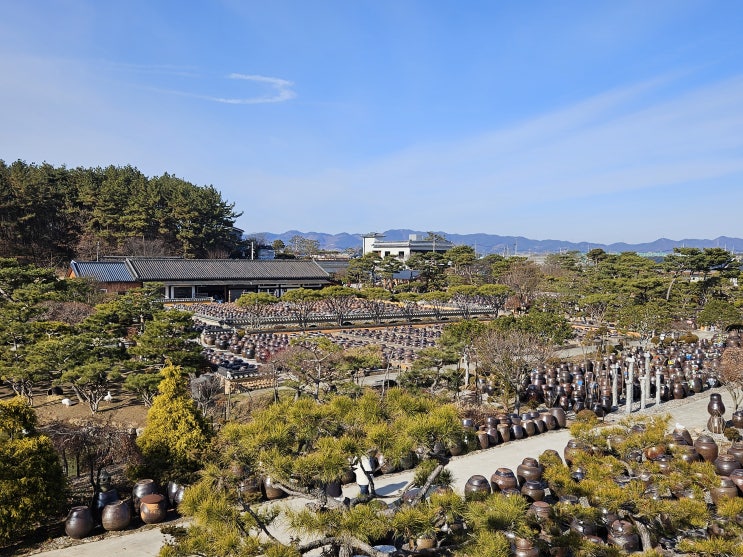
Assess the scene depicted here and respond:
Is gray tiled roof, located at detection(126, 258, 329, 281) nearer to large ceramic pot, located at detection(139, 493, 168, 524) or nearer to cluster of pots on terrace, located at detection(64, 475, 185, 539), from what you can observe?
cluster of pots on terrace, located at detection(64, 475, 185, 539)

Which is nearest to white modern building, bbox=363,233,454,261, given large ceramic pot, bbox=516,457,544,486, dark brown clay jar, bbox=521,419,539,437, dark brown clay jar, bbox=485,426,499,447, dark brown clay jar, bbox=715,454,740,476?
dark brown clay jar, bbox=521,419,539,437

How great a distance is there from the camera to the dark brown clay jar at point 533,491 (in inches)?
390

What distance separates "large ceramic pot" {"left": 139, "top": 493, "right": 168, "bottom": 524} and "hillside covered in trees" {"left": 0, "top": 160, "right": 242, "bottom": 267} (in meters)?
39.5

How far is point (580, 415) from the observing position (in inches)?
637

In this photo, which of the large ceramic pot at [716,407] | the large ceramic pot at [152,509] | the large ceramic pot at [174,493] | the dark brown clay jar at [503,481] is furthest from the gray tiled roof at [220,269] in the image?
the dark brown clay jar at [503,481]

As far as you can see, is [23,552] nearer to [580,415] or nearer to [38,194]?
[580,415]

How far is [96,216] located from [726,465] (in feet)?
165

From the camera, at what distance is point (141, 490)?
977 centimetres

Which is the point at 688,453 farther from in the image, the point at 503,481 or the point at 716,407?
the point at 716,407

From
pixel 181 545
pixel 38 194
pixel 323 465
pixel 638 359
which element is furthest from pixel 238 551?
pixel 38 194

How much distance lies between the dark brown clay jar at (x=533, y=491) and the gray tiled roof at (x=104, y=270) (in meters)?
35.6

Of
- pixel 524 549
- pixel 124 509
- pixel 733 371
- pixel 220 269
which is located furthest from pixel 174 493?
pixel 220 269

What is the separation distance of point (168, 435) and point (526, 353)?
11.4 m

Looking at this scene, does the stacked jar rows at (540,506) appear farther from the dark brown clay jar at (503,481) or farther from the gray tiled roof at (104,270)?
the gray tiled roof at (104,270)
